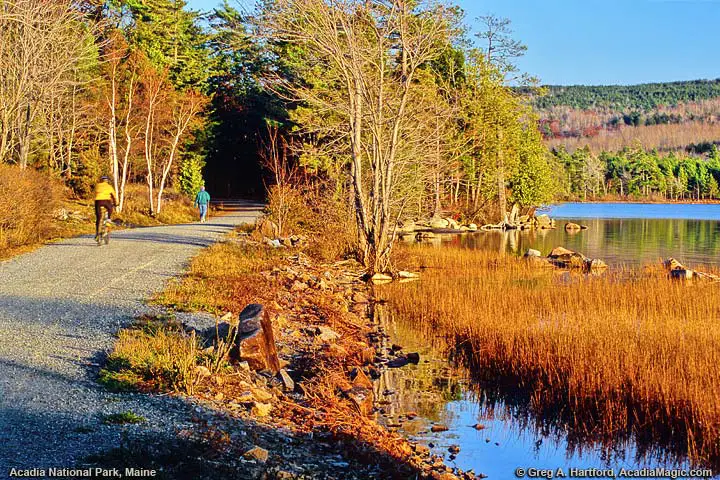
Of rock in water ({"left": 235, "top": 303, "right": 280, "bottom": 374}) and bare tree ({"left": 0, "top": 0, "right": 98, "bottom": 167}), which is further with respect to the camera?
bare tree ({"left": 0, "top": 0, "right": 98, "bottom": 167})

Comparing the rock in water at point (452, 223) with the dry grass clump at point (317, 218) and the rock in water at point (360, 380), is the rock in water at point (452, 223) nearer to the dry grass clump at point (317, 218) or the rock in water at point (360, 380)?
the dry grass clump at point (317, 218)

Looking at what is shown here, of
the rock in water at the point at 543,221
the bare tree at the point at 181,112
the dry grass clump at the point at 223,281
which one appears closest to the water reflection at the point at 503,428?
the dry grass clump at the point at 223,281

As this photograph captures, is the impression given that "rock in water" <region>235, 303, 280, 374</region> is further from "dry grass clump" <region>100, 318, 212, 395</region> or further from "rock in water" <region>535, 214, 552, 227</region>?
"rock in water" <region>535, 214, 552, 227</region>

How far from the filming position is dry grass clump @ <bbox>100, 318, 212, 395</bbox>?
8127 mm

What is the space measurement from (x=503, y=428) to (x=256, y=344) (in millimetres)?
3296

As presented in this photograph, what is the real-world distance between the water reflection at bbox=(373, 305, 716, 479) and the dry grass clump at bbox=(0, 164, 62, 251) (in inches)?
525

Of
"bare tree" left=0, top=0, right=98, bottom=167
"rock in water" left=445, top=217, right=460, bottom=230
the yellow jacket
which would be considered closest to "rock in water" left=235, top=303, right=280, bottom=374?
the yellow jacket

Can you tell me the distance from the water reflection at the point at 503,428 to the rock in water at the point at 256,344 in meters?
1.54

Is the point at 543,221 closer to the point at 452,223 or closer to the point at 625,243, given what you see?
the point at 452,223

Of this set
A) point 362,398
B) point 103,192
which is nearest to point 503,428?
point 362,398

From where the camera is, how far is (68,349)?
9453 mm

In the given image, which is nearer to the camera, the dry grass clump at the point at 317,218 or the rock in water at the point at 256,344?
the rock in water at the point at 256,344

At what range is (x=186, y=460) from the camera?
6.18m

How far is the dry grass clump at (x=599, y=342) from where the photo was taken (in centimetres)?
877
